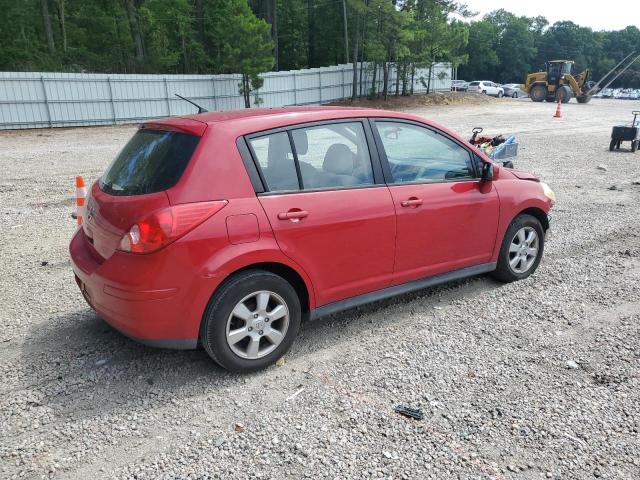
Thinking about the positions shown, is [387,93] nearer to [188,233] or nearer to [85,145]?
[85,145]

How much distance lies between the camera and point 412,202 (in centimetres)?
419

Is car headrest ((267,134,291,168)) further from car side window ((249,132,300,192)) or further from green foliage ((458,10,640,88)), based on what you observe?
green foliage ((458,10,640,88))

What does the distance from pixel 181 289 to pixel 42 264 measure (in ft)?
11.2

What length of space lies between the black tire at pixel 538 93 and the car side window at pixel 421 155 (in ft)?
137

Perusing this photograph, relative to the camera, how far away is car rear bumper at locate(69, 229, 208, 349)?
126 inches

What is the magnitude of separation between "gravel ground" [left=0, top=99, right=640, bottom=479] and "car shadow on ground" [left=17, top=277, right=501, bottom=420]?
0.01 meters

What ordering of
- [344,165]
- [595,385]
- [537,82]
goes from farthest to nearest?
[537,82], [344,165], [595,385]

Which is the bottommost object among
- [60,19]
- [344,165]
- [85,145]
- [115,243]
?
[85,145]

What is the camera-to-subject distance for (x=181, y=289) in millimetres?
3250

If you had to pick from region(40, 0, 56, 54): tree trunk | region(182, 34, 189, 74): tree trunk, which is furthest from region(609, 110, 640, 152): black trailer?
region(182, 34, 189, 74): tree trunk

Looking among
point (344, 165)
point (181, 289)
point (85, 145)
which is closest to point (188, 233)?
point (181, 289)

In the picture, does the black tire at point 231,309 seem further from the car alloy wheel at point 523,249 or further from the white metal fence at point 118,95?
the white metal fence at point 118,95

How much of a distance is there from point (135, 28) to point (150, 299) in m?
37.0

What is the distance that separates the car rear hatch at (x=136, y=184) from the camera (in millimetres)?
3332
